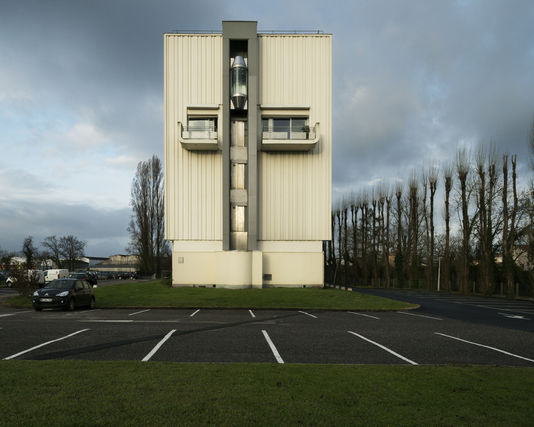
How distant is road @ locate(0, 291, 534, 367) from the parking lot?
0.02 metres

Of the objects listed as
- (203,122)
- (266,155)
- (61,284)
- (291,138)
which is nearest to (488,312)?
(291,138)

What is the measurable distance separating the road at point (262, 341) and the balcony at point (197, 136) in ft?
59.8

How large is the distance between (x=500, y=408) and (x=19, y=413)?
5508 millimetres

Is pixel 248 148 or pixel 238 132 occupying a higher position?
pixel 238 132

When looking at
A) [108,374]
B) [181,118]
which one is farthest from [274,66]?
[108,374]

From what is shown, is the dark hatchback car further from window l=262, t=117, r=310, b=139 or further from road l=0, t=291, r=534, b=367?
window l=262, t=117, r=310, b=139

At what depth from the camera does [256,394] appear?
5.44 meters

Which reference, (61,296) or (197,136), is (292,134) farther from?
(61,296)

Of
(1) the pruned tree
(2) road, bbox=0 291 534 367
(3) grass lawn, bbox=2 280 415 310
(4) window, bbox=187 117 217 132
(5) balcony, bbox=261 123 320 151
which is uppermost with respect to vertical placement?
(4) window, bbox=187 117 217 132

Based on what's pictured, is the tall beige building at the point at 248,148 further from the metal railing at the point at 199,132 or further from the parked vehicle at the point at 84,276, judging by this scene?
the parked vehicle at the point at 84,276

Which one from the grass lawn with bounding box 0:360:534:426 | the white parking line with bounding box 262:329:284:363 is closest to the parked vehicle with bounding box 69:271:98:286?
the white parking line with bounding box 262:329:284:363

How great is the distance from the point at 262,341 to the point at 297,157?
23.4 meters

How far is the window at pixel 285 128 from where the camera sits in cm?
3120

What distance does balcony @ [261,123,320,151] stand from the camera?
31.0m
